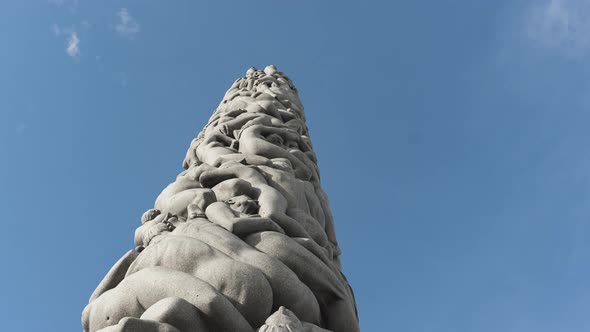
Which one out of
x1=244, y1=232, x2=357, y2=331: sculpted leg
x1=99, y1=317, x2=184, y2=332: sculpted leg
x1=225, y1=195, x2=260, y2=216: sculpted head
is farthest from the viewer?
x1=225, y1=195, x2=260, y2=216: sculpted head

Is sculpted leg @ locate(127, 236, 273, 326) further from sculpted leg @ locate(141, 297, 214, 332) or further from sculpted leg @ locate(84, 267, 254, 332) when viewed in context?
sculpted leg @ locate(141, 297, 214, 332)

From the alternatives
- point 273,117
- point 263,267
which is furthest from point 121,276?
point 273,117

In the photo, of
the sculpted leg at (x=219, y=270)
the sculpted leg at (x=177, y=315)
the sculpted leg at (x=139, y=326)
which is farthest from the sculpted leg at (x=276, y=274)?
the sculpted leg at (x=139, y=326)

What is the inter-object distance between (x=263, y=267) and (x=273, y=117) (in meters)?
4.77

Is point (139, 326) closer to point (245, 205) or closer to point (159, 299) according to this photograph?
point (159, 299)

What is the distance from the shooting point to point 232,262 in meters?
4.08

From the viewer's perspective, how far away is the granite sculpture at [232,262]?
369 cm

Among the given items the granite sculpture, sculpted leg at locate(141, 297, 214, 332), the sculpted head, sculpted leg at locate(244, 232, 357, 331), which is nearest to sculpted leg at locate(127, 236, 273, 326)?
the granite sculpture

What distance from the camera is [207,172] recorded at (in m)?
6.22

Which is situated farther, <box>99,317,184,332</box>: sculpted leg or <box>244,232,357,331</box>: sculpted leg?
<box>244,232,357,331</box>: sculpted leg

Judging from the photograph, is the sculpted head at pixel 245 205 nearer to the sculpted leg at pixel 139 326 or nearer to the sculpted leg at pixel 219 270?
the sculpted leg at pixel 219 270

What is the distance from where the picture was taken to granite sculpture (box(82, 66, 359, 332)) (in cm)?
369

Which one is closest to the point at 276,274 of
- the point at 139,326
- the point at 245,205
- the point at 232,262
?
the point at 232,262

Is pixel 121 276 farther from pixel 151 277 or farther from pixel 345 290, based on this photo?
pixel 345 290
